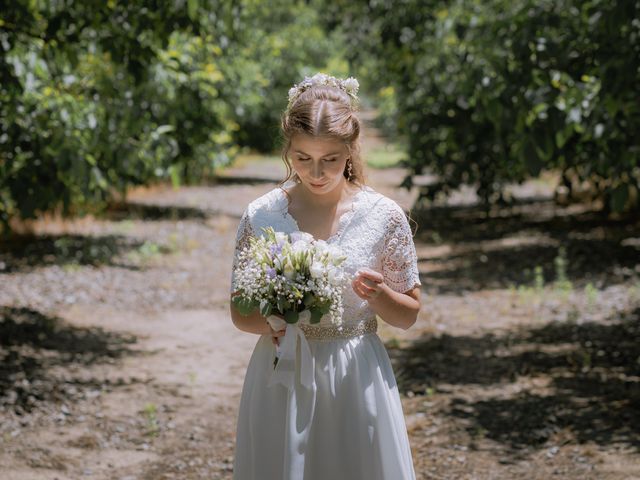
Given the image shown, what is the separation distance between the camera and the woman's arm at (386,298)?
9.41 feet

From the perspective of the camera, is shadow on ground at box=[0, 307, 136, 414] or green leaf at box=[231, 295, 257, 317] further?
shadow on ground at box=[0, 307, 136, 414]

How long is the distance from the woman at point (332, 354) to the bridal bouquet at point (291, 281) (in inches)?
5.6

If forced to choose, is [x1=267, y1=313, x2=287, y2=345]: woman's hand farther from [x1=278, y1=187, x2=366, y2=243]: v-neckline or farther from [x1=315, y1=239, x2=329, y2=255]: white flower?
[x1=278, y1=187, x2=366, y2=243]: v-neckline

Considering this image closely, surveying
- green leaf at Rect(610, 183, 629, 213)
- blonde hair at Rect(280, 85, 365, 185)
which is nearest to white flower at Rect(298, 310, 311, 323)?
blonde hair at Rect(280, 85, 365, 185)

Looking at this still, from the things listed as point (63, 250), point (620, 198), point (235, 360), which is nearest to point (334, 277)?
point (620, 198)

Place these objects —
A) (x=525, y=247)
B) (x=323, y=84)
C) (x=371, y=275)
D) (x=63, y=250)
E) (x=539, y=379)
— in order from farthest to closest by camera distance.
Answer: (x=525, y=247) < (x=63, y=250) < (x=539, y=379) < (x=323, y=84) < (x=371, y=275)

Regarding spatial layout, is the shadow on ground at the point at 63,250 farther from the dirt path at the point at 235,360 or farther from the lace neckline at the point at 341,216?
the lace neckline at the point at 341,216

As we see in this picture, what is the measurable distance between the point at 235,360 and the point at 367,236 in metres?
4.87

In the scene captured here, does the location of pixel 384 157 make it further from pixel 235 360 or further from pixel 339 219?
pixel 339 219

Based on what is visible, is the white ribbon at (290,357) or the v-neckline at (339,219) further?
Result: the v-neckline at (339,219)

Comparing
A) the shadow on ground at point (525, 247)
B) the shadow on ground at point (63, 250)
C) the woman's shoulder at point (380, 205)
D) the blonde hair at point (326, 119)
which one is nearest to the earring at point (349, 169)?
the blonde hair at point (326, 119)

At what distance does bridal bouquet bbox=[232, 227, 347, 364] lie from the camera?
2756 mm

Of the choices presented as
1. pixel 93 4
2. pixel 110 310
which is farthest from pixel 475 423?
pixel 110 310

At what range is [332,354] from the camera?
9.96 ft
